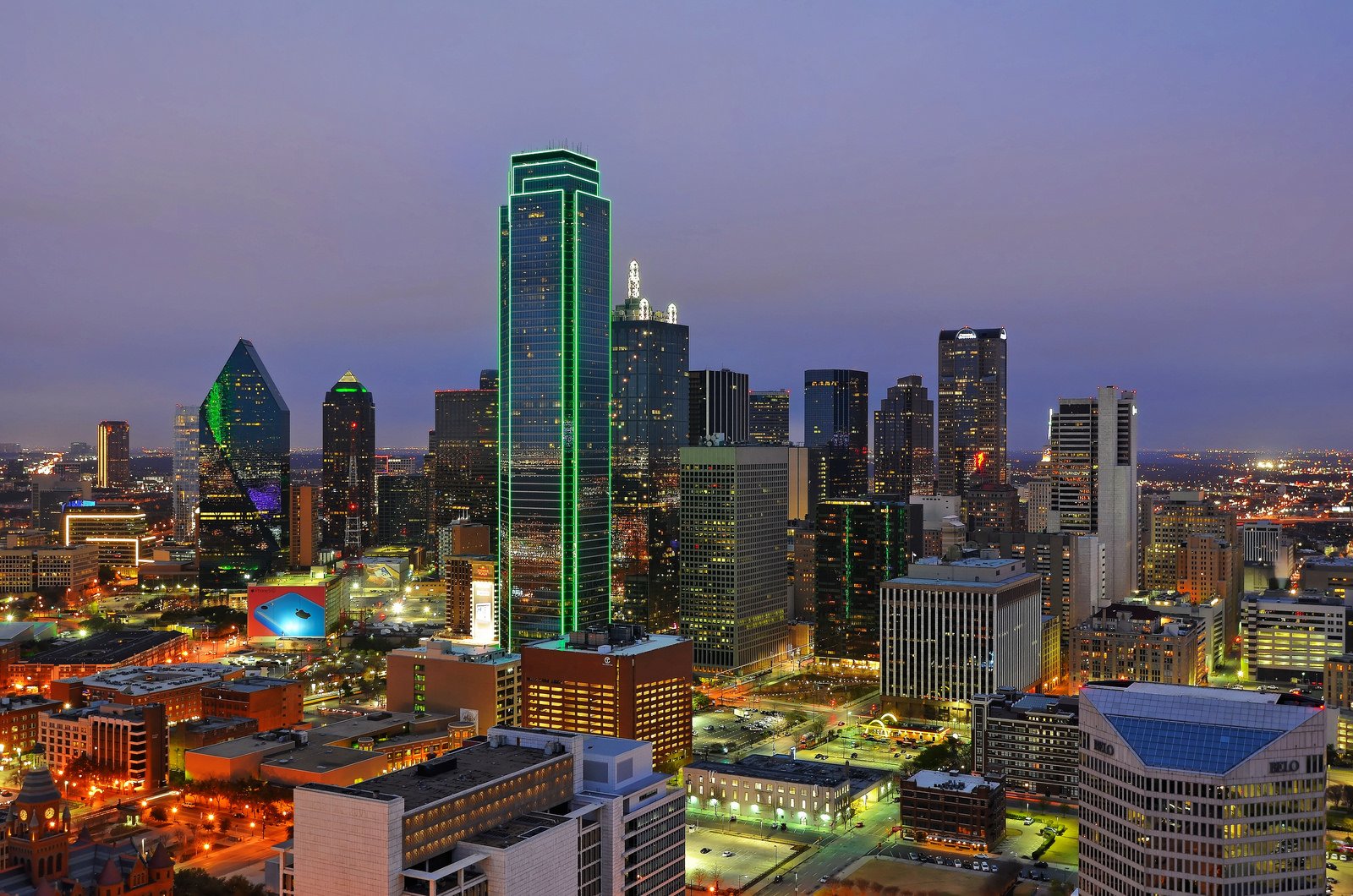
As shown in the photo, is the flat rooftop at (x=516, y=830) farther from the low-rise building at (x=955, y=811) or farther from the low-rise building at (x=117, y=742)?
the low-rise building at (x=117, y=742)

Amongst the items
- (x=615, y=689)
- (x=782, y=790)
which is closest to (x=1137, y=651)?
(x=782, y=790)

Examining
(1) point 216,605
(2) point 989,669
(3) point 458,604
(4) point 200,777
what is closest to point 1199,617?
(2) point 989,669

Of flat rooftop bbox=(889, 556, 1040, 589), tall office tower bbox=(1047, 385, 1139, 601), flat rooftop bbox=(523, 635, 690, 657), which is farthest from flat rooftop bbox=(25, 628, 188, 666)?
tall office tower bbox=(1047, 385, 1139, 601)

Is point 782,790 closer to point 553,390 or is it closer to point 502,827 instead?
point 502,827

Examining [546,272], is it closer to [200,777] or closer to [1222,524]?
[200,777]

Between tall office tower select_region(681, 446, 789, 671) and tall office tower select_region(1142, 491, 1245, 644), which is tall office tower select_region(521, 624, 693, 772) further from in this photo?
tall office tower select_region(1142, 491, 1245, 644)
